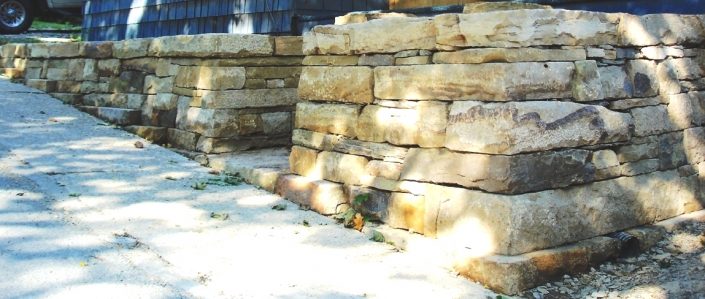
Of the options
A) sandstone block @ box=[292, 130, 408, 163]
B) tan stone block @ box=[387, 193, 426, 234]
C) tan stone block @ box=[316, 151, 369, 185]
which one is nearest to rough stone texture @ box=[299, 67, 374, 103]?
sandstone block @ box=[292, 130, 408, 163]

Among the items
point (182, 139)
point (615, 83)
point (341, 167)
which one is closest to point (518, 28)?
point (615, 83)

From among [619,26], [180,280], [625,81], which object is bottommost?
[180,280]

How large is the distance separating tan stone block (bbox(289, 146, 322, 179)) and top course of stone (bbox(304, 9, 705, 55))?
78 cm

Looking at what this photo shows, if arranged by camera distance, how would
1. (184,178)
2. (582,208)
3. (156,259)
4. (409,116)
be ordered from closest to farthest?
(156,259), (582,208), (409,116), (184,178)

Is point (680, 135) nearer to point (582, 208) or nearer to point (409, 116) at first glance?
point (582, 208)

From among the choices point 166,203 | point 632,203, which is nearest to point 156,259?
point 166,203

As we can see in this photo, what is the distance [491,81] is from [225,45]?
3.24 metres

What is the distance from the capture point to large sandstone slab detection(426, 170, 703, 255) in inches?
159

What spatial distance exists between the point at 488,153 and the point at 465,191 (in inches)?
11.0

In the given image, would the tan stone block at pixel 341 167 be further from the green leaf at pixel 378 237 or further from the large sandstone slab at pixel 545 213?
the large sandstone slab at pixel 545 213

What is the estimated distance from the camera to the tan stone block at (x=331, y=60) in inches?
204

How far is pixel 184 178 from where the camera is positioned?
6.11 metres

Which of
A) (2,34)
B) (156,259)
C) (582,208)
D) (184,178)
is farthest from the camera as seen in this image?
(2,34)

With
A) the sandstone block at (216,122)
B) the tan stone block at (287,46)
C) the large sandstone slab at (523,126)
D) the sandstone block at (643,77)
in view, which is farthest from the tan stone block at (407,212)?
the tan stone block at (287,46)
